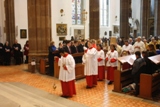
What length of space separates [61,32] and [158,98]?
15.2 m

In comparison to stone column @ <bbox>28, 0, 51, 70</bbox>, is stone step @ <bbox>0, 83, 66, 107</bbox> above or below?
below

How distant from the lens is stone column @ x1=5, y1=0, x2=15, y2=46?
15.9 meters

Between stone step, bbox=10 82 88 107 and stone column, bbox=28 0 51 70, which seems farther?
stone column, bbox=28 0 51 70

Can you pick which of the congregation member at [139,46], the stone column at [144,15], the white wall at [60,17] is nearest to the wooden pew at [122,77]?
the congregation member at [139,46]

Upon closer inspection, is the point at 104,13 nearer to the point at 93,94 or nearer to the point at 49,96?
the point at 93,94

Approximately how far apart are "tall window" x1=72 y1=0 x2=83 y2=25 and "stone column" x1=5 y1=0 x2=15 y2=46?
→ 865 centimetres

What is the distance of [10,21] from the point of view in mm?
16047

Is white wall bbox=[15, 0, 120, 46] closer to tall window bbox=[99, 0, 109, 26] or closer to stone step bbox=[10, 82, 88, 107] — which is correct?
tall window bbox=[99, 0, 109, 26]

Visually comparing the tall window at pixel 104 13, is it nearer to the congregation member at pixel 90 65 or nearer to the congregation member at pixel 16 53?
the congregation member at pixel 16 53

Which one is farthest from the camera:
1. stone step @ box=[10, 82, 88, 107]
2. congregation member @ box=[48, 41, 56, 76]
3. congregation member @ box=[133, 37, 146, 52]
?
congregation member @ box=[133, 37, 146, 52]

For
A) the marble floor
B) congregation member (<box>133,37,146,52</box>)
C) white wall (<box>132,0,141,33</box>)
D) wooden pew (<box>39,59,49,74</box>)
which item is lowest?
the marble floor

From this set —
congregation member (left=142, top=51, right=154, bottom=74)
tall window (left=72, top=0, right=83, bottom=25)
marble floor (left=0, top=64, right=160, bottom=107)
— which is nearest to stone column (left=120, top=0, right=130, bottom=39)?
tall window (left=72, top=0, right=83, bottom=25)

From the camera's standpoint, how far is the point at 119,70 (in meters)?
7.38

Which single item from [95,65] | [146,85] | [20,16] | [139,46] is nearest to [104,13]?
[20,16]
